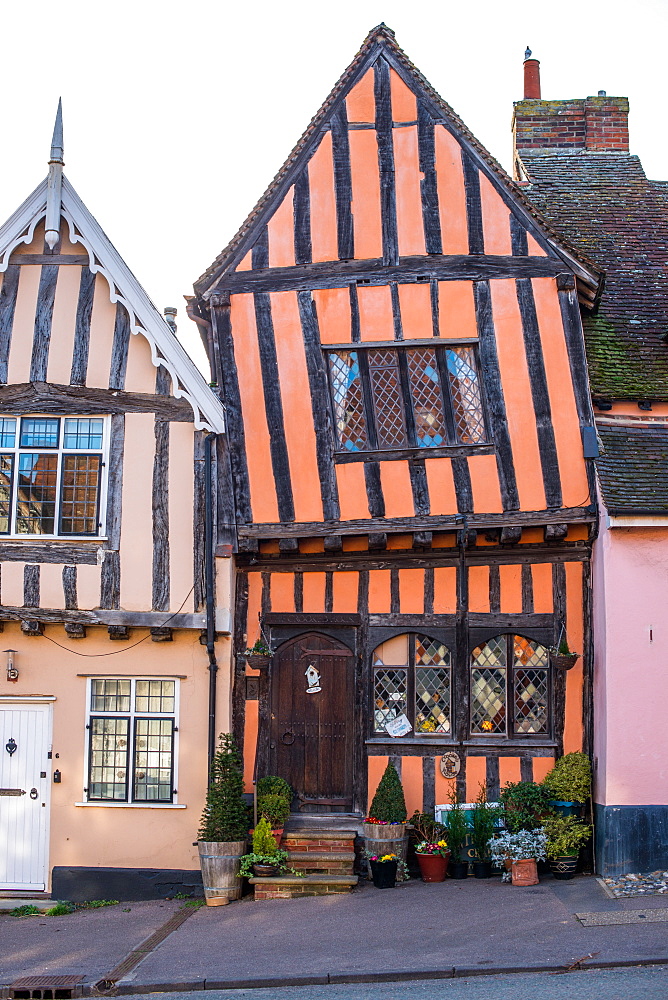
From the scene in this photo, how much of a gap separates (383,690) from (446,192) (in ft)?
19.9

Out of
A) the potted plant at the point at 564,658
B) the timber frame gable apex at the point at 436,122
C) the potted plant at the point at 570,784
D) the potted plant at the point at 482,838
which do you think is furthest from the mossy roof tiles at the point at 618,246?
the potted plant at the point at 482,838

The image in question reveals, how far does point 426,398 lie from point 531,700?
12.5ft

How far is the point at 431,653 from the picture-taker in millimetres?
12258

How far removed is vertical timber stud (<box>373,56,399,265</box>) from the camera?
Result: 40.3ft

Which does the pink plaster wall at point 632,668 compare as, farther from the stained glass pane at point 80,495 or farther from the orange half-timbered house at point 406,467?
the stained glass pane at point 80,495

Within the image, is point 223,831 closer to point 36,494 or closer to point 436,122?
point 36,494

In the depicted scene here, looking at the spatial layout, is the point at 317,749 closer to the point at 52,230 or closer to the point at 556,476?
the point at 556,476

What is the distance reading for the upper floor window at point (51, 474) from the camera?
39.9 feet

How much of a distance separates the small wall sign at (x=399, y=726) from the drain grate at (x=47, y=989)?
4.62 metres

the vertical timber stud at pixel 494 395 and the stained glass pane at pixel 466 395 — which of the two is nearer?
the vertical timber stud at pixel 494 395

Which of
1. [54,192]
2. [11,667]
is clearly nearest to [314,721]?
[11,667]

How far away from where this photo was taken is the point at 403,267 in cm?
1223

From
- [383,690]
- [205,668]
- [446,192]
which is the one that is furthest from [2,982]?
[446,192]

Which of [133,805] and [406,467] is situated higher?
[406,467]
